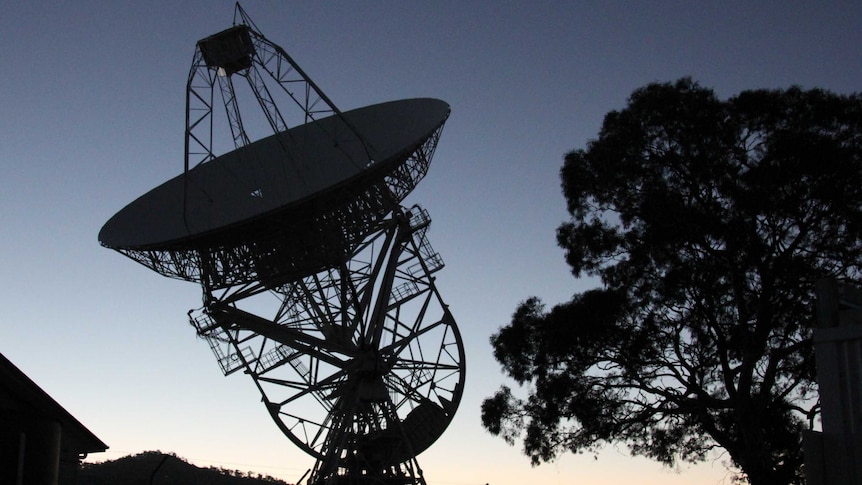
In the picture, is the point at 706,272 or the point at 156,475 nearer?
the point at 706,272

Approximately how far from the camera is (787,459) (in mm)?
27094

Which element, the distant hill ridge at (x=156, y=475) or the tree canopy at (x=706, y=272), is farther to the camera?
the distant hill ridge at (x=156, y=475)

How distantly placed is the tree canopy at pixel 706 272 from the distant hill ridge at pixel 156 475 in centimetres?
4491

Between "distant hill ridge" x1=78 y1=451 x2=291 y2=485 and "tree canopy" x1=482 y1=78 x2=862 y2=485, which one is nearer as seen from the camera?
"tree canopy" x1=482 y1=78 x2=862 y2=485

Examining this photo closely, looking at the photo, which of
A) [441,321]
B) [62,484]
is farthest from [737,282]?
[62,484]

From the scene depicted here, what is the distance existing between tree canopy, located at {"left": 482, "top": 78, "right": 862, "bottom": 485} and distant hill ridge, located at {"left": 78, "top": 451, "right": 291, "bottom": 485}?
44913 millimetres

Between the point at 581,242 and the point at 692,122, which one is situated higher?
the point at 692,122

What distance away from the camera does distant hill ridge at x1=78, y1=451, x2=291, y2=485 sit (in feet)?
233

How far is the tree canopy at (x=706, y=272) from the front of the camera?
27.3 meters

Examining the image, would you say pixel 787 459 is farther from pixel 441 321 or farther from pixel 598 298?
pixel 441 321

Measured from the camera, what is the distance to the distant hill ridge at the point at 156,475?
7112 cm

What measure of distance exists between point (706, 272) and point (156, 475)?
53090mm

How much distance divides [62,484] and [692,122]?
60.8ft

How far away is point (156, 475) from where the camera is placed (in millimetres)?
72312
